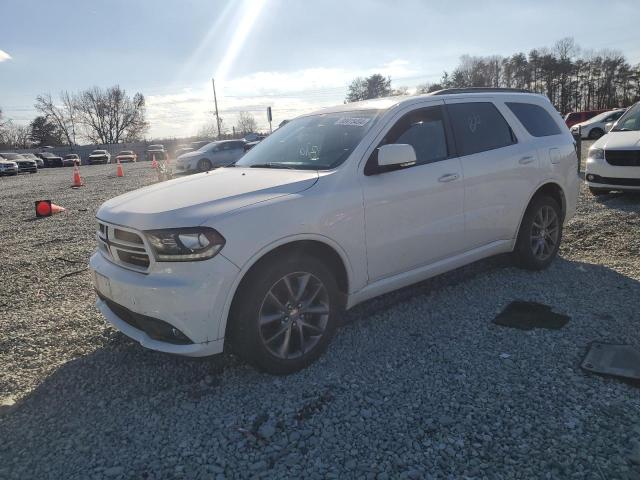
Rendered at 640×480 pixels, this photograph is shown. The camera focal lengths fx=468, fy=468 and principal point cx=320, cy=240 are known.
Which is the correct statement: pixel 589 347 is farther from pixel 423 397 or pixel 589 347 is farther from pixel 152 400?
pixel 152 400

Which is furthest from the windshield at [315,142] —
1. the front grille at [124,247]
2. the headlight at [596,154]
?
the headlight at [596,154]

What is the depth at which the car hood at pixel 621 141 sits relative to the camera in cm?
778

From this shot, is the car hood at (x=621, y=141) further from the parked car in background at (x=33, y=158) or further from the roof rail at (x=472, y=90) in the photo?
the parked car in background at (x=33, y=158)

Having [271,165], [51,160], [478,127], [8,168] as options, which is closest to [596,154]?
[478,127]

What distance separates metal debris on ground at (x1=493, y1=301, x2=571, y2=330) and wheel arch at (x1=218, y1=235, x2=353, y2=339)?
1.41 m

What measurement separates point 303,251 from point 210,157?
19.5 m

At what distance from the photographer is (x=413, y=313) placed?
4086 mm

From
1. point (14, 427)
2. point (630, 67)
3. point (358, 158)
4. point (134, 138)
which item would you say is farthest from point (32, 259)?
point (134, 138)

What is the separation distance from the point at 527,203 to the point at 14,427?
4598mm

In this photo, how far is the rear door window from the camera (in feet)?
13.7

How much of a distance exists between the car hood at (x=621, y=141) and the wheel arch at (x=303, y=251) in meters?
6.84

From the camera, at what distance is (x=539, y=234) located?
194 inches

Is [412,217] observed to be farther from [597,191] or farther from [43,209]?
[43,209]

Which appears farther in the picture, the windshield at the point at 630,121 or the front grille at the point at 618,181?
the windshield at the point at 630,121
